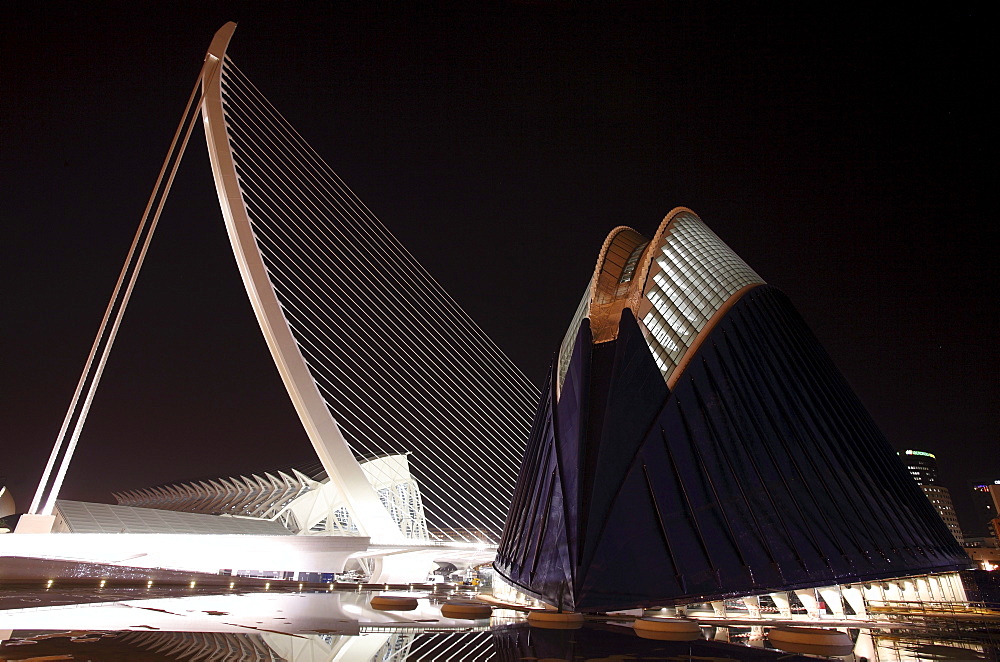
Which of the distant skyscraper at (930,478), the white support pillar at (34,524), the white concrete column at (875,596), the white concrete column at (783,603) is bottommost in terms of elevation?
the white concrete column at (783,603)

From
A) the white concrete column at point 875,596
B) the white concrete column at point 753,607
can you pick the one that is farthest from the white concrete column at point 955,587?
the white concrete column at point 753,607

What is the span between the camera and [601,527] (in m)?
10.1

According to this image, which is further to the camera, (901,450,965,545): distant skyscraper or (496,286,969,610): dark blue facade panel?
(901,450,965,545): distant skyscraper

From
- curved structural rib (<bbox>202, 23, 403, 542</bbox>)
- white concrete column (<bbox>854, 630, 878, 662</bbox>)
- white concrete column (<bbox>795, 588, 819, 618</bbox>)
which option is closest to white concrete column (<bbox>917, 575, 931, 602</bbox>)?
white concrete column (<bbox>795, 588, 819, 618</bbox>)

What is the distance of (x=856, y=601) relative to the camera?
1222cm

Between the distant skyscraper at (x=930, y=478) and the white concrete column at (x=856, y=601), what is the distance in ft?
447

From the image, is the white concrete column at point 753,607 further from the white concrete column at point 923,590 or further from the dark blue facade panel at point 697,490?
the white concrete column at point 923,590

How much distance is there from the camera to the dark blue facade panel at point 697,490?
9648mm

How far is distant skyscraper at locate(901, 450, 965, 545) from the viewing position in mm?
121750

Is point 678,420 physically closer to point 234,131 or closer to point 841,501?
point 841,501

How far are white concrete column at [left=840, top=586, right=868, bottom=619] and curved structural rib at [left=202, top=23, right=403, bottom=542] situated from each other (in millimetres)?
14127

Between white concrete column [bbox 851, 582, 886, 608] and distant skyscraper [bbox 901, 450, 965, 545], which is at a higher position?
distant skyscraper [bbox 901, 450, 965, 545]

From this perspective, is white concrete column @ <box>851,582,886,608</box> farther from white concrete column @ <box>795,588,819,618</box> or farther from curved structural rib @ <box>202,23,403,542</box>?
curved structural rib @ <box>202,23,403,542</box>

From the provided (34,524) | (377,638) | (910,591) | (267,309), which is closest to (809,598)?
(910,591)
